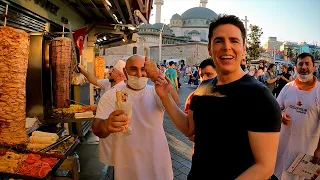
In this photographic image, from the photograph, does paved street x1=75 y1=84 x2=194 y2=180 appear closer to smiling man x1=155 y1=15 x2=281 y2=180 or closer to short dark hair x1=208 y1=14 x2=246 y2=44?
smiling man x1=155 y1=15 x2=281 y2=180

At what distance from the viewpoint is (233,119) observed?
1646 mm

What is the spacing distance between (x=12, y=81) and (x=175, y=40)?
76428mm

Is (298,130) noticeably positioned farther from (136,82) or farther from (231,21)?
(231,21)

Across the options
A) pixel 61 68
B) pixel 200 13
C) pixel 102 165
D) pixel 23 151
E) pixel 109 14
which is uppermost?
pixel 200 13

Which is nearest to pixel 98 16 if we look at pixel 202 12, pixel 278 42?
pixel 202 12

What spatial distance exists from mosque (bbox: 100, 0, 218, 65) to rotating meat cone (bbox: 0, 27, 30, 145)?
118 ft

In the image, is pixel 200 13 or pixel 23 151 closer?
pixel 23 151

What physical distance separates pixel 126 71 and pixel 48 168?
1236 mm

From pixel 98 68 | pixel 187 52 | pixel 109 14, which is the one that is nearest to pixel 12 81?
pixel 109 14

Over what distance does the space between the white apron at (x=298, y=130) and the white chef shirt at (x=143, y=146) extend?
1968 mm

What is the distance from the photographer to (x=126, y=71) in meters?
2.92

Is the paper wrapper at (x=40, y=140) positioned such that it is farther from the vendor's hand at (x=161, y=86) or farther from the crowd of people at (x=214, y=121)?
the vendor's hand at (x=161, y=86)

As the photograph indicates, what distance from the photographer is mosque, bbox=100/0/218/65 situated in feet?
195

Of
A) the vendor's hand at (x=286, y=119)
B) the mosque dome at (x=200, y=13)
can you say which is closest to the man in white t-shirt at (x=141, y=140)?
the vendor's hand at (x=286, y=119)
